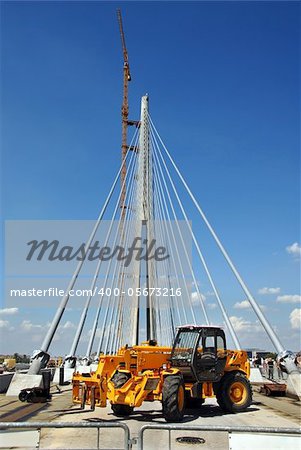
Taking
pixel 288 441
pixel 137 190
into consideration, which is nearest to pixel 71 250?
pixel 137 190

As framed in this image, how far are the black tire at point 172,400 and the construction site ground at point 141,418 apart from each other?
0.37 metres

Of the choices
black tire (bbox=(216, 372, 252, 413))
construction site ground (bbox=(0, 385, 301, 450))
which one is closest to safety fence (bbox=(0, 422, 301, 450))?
construction site ground (bbox=(0, 385, 301, 450))

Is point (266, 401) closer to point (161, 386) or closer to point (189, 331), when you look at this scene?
point (189, 331)

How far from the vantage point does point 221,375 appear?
12.5 metres

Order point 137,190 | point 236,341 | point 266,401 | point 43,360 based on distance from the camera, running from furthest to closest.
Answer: point 137,190, point 236,341, point 43,360, point 266,401

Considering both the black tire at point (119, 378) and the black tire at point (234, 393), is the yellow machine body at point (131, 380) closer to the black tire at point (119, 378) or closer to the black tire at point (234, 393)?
the black tire at point (119, 378)

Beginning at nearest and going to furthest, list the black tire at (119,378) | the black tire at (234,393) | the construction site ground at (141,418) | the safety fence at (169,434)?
the safety fence at (169,434)
the construction site ground at (141,418)
the black tire at (119,378)
the black tire at (234,393)

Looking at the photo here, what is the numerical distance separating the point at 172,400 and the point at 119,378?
148 centimetres

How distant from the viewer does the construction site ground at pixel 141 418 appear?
8.42m

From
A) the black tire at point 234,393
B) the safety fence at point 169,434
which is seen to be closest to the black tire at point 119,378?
the black tire at point 234,393

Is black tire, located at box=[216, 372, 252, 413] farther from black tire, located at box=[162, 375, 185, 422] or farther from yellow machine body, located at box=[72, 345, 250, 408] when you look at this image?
black tire, located at box=[162, 375, 185, 422]

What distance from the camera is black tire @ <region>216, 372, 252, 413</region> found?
1243cm

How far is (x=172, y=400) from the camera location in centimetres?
1033

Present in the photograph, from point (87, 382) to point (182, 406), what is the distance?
2.33m
